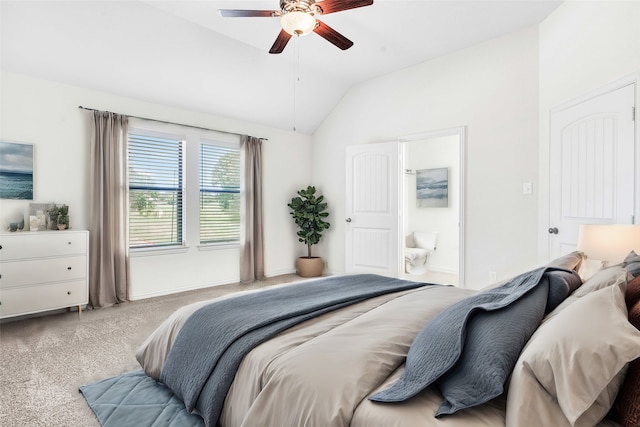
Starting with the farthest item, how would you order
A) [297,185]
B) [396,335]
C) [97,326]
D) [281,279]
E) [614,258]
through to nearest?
[297,185], [281,279], [97,326], [614,258], [396,335]

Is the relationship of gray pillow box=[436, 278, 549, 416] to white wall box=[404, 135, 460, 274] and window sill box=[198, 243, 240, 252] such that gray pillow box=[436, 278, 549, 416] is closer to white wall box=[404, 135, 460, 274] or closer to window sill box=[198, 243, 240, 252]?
window sill box=[198, 243, 240, 252]

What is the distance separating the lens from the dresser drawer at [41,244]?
3.10 m

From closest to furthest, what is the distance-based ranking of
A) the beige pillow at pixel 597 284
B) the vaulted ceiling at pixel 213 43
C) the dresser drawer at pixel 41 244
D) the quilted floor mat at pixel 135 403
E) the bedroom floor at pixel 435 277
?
the beige pillow at pixel 597 284
the quilted floor mat at pixel 135 403
the dresser drawer at pixel 41 244
the vaulted ceiling at pixel 213 43
the bedroom floor at pixel 435 277

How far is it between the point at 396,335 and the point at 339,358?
29cm

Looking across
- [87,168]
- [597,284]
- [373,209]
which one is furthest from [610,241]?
[87,168]

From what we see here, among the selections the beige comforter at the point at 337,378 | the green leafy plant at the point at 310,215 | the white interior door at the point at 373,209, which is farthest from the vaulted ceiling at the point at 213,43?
the beige comforter at the point at 337,378

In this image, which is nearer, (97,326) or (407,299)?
(407,299)

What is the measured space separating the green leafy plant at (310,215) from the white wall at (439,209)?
1.71m

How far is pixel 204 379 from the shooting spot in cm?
154

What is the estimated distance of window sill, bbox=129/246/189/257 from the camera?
4.23 metres

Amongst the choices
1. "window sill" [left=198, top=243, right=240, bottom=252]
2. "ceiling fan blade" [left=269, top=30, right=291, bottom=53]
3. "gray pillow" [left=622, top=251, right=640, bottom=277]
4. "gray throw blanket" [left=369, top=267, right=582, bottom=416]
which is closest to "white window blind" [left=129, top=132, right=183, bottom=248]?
"window sill" [left=198, top=243, right=240, bottom=252]

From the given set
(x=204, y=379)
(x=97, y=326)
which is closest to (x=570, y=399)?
(x=204, y=379)

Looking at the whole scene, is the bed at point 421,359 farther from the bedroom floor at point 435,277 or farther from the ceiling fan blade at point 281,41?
the bedroom floor at point 435,277

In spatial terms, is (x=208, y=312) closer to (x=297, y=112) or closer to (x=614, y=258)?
(x=614, y=258)
